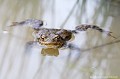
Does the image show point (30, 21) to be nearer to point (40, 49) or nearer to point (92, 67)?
point (40, 49)

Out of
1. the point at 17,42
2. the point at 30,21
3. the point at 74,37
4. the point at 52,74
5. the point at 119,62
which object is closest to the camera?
the point at 52,74

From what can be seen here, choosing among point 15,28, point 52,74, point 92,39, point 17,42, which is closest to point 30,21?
point 15,28

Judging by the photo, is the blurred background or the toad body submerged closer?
the blurred background

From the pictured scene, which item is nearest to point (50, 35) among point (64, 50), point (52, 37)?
point (52, 37)

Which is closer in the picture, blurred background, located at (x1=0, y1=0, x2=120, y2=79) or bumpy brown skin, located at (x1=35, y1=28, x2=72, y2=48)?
blurred background, located at (x1=0, y1=0, x2=120, y2=79)

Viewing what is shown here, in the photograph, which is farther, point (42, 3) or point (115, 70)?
point (42, 3)
